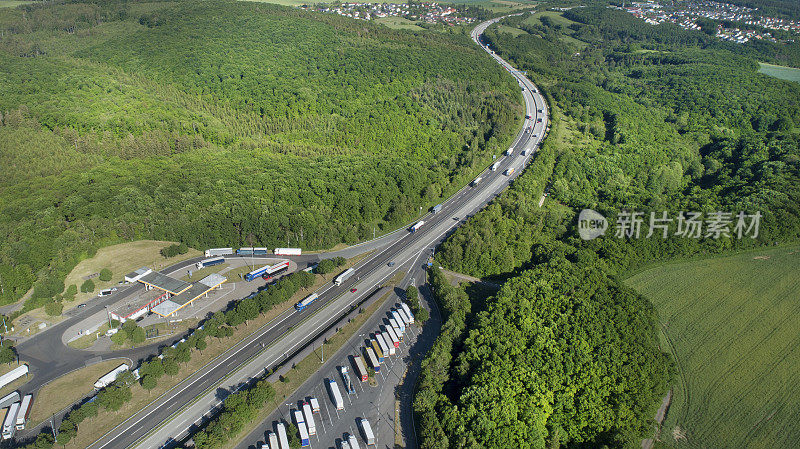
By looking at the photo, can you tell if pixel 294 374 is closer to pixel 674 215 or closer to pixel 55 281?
pixel 55 281

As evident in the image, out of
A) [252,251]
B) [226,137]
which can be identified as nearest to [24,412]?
[252,251]

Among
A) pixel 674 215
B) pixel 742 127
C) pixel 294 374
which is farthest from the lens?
pixel 742 127

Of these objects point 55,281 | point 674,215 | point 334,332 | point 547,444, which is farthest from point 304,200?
point 674,215

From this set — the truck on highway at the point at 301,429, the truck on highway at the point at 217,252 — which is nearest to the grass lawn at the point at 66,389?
the truck on highway at the point at 301,429

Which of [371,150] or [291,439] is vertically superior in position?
[371,150]

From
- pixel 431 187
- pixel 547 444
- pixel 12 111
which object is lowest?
pixel 547 444

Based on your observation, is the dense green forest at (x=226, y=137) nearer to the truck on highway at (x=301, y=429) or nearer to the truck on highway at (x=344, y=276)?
the truck on highway at (x=344, y=276)

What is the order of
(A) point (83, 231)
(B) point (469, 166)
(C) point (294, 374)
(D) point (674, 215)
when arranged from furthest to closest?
1. (B) point (469, 166)
2. (D) point (674, 215)
3. (A) point (83, 231)
4. (C) point (294, 374)

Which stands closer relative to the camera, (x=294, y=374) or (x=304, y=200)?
(x=294, y=374)

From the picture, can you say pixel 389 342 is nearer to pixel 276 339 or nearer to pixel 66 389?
pixel 276 339

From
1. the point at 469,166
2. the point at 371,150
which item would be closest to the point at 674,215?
the point at 469,166
